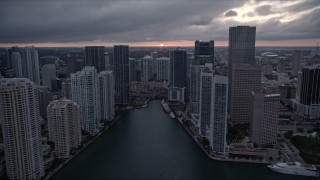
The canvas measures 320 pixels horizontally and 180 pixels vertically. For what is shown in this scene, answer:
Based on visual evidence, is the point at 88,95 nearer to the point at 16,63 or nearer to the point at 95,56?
the point at 95,56

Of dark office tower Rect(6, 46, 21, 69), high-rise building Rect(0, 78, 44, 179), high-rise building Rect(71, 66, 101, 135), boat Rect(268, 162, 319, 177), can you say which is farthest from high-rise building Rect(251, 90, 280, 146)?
dark office tower Rect(6, 46, 21, 69)

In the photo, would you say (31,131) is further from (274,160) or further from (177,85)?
(177,85)

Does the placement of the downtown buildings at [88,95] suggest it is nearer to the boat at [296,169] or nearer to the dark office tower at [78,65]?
the boat at [296,169]

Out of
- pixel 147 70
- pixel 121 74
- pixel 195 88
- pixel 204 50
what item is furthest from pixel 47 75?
pixel 195 88

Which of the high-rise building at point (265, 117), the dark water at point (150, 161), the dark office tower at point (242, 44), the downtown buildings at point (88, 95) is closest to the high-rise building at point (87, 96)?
the downtown buildings at point (88, 95)

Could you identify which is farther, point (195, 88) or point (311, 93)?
point (195, 88)

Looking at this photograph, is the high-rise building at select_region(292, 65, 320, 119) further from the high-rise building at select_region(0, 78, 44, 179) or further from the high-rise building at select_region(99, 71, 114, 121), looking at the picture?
the high-rise building at select_region(0, 78, 44, 179)
